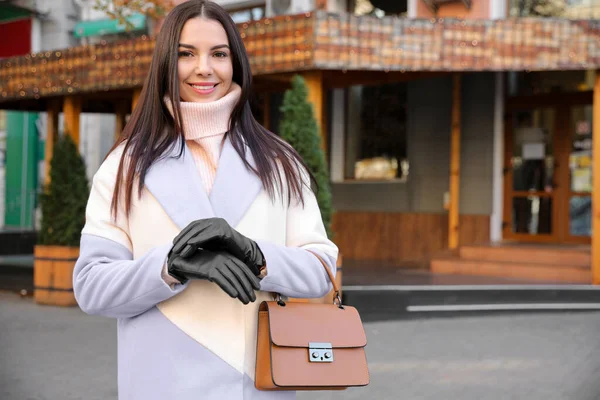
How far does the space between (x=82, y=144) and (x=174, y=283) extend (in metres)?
18.7

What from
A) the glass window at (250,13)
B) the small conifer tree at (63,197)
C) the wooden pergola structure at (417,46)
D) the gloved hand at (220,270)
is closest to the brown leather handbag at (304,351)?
the gloved hand at (220,270)

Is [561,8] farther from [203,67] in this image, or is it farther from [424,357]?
[203,67]

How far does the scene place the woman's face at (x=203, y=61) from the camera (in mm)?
1890

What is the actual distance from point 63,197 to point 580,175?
8052mm

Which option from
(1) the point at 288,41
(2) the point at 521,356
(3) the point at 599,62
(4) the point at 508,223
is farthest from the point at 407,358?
(4) the point at 508,223

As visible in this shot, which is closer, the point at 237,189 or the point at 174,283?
the point at 174,283

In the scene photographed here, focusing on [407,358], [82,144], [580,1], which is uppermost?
[580,1]

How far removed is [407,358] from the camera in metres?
6.82

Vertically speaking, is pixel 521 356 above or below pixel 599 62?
below

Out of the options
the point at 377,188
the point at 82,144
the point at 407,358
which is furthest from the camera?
the point at 82,144

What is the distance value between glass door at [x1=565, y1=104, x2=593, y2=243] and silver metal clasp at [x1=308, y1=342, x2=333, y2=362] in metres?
11.4

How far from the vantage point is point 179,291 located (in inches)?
68.1

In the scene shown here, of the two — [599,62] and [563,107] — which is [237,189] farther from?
[563,107]

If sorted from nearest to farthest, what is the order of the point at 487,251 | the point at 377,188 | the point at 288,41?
the point at 288,41 → the point at 487,251 → the point at 377,188
